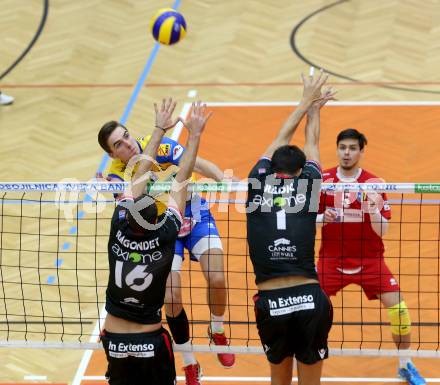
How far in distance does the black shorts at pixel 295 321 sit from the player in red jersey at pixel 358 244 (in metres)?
1.62

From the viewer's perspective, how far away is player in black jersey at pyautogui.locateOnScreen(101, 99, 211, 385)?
8.15m

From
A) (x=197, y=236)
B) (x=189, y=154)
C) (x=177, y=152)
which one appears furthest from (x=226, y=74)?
(x=189, y=154)

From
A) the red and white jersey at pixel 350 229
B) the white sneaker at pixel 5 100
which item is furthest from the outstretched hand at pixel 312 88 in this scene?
the white sneaker at pixel 5 100

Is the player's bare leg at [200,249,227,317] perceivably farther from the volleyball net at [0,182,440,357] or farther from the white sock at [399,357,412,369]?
the white sock at [399,357,412,369]

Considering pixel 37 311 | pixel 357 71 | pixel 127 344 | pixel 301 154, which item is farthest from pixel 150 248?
pixel 357 71

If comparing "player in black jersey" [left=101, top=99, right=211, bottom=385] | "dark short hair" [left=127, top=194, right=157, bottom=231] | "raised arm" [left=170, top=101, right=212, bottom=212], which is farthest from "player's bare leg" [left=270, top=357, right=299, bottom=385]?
"dark short hair" [left=127, top=194, right=157, bottom=231]

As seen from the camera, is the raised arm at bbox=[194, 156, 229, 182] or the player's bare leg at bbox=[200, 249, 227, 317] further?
the player's bare leg at bbox=[200, 249, 227, 317]

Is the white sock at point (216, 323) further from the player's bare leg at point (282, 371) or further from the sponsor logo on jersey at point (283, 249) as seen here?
the sponsor logo on jersey at point (283, 249)

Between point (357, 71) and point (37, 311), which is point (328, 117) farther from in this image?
point (37, 311)

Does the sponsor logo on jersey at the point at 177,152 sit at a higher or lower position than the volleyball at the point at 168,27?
lower

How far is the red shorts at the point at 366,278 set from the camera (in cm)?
994

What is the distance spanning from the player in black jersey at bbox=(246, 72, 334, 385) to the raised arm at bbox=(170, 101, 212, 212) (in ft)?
1.84

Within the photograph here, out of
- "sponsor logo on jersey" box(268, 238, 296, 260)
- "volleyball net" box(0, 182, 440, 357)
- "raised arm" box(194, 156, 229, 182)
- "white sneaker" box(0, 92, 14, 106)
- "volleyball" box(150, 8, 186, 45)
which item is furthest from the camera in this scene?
"white sneaker" box(0, 92, 14, 106)

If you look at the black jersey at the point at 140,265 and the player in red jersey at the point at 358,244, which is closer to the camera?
the black jersey at the point at 140,265
